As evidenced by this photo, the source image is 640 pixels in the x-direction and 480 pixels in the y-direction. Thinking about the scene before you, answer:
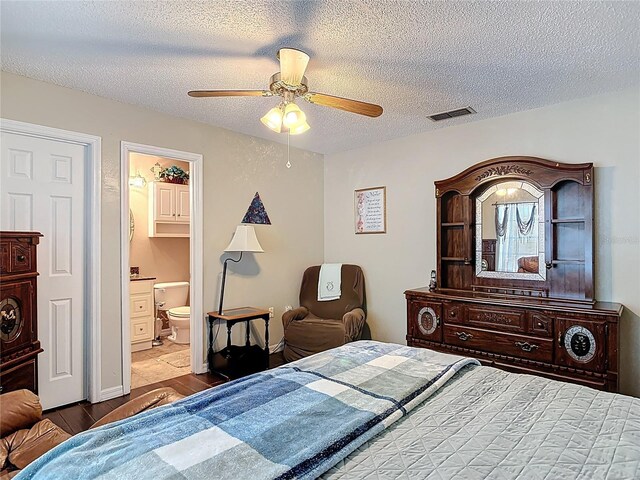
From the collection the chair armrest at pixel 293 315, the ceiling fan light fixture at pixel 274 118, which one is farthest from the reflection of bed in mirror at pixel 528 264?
the ceiling fan light fixture at pixel 274 118

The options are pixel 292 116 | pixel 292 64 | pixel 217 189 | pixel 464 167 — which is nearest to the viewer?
pixel 292 64

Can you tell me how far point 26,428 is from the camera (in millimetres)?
1753

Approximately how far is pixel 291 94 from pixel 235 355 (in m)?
2.58

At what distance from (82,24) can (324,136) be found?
2496 mm

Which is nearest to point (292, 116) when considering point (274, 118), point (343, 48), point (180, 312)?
point (274, 118)

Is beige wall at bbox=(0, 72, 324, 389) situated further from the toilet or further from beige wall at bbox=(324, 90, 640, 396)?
the toilet

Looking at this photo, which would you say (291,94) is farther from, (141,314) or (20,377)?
(141,314)

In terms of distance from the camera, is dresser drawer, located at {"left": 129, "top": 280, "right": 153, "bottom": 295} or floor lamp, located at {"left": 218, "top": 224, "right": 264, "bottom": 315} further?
dresser drawer, located at {"left": 129, "top": 280, "right": 153, "bottom": 295}

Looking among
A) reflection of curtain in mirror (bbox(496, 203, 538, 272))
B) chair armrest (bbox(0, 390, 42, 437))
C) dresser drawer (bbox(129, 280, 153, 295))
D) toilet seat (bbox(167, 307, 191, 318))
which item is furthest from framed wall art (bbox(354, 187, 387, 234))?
chair armrest (bbox(0, 390, 42, 437))

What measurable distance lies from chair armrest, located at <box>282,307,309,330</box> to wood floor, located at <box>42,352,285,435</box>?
0.87 meters

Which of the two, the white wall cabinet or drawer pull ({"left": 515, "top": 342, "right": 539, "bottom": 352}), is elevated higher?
the white wall cabinet

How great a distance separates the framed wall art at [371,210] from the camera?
4.45 meters

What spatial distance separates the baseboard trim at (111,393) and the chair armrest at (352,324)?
2.01 meters

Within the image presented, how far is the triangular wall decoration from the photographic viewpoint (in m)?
4.22
